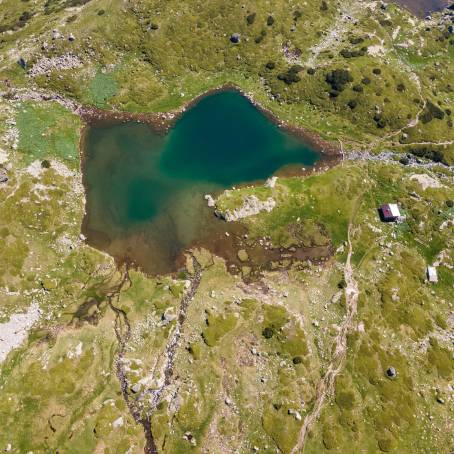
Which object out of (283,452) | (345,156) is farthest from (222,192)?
(283,452)

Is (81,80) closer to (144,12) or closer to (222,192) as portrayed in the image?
(144,12)

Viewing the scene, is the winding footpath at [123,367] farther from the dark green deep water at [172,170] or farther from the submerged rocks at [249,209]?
the submerged rocks at [249,209]

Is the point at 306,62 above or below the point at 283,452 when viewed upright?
above

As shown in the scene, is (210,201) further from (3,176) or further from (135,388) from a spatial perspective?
(3,176)

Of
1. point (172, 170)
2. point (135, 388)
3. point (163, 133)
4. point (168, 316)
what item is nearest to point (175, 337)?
point (168, 316)

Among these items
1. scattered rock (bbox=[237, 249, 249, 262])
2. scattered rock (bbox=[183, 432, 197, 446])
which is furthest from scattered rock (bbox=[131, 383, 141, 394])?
scattered rock (bbox=[237, 249, 249, 262])

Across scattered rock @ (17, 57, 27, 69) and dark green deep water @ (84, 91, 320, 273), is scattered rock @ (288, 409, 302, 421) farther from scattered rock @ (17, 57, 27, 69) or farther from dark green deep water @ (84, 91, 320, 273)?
scattered rock @ (17, 57, 27, 69)
